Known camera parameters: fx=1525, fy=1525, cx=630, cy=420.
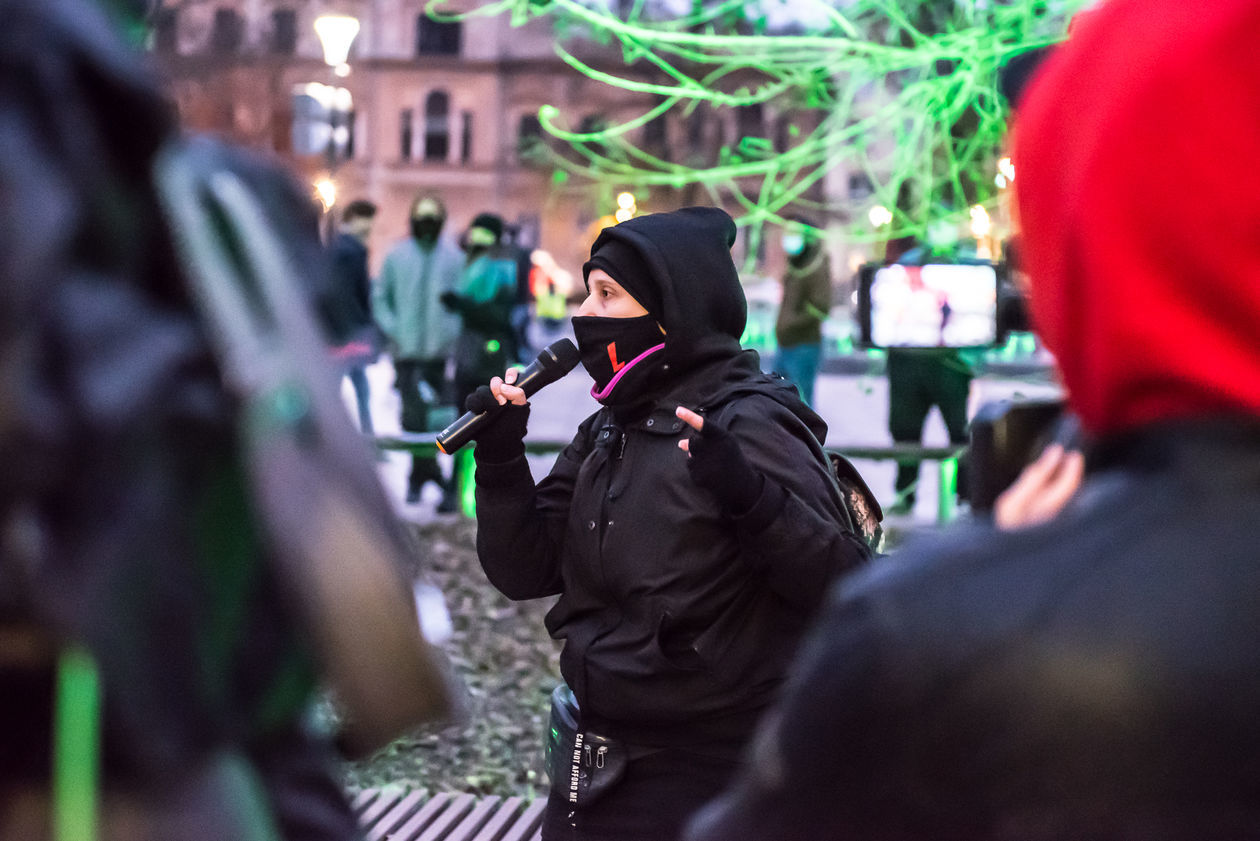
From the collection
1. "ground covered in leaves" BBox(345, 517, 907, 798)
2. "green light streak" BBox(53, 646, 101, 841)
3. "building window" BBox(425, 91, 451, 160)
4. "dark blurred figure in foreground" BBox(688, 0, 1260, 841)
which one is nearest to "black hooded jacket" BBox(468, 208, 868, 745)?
"ground covered in leaves" BBox(345, 517, 907, 798)

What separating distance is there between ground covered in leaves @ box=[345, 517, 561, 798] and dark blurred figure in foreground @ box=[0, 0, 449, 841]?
3.73 m

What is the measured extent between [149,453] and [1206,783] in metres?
0.81

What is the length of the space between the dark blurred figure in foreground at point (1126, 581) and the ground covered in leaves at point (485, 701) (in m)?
3.84

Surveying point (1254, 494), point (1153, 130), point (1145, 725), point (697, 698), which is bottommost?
point (697, 698)

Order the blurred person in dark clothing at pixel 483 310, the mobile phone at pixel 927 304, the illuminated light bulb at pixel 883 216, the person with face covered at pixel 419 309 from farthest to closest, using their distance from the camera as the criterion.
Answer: the person with face covered at pixel 419 309 < the blurred person in dark clothing at pixel 483 310 < the mobile phone at pixel 927 304 < the illuminated light bulb at pixel 883 216

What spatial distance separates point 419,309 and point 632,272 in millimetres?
6881

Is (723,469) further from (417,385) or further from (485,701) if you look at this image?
(417,385)

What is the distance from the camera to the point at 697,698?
3188 mm

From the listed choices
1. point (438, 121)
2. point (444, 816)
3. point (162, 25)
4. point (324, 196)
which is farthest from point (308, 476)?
point (438, 121)

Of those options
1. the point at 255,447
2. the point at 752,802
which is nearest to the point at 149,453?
the point at 255,447

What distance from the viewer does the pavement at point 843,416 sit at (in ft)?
27.7

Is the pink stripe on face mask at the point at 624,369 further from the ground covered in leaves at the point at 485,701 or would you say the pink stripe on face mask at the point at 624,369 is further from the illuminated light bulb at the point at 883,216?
the illuminated light bulb at the point at 883,216

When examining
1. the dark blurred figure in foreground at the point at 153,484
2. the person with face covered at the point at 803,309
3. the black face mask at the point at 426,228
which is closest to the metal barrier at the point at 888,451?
the black face mask at the point at 426,228

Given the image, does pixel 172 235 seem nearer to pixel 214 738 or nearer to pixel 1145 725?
pixel 214 738
